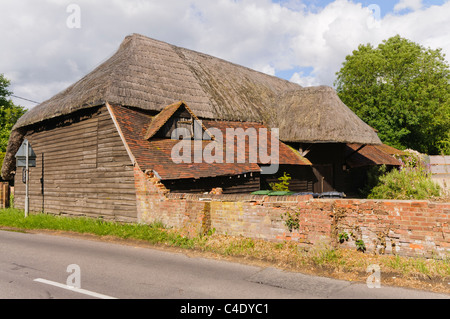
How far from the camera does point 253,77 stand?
86.4 ft

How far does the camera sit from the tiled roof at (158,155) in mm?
12469

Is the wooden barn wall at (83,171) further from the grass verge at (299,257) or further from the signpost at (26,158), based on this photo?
the grass verge at (299,257)

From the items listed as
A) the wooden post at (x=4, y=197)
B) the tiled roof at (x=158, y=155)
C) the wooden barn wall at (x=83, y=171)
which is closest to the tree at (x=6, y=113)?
the wooden post at (x=4, y=197)

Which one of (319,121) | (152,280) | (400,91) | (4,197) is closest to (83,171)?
(4,197)

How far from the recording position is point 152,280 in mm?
6402

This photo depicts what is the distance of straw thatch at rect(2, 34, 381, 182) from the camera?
15.0 m

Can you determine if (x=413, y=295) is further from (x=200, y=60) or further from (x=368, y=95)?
(x=368, y=95)

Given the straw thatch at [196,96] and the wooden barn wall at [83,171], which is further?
the straw thatch at [196,96]

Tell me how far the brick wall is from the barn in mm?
2070

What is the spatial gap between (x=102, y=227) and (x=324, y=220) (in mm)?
7841

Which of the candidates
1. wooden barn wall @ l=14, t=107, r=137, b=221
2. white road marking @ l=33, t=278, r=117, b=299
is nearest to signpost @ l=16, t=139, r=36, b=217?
wooden barn wall @ l=14, t=107, r=137, b=221

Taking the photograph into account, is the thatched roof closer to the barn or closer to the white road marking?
the barn

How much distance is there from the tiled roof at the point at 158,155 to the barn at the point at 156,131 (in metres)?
0.05
